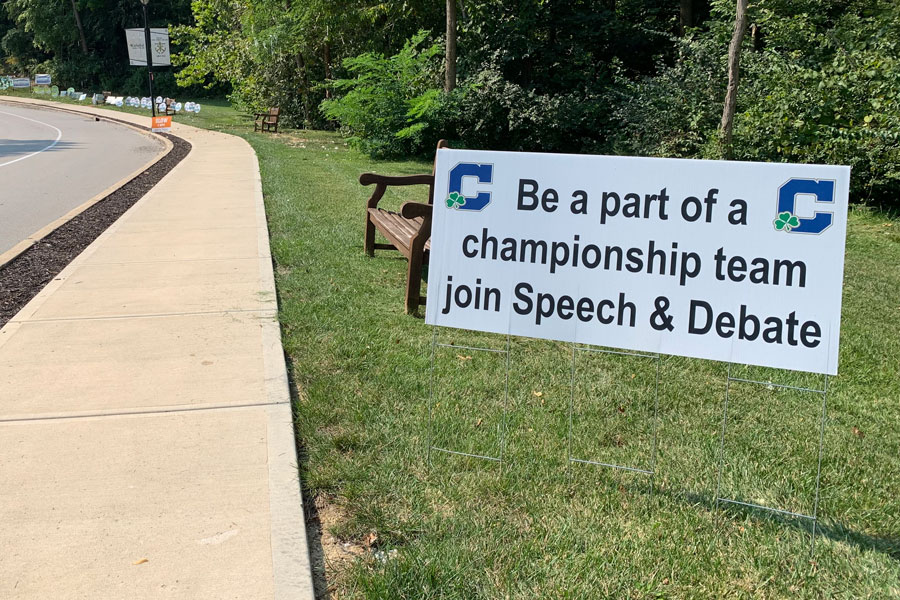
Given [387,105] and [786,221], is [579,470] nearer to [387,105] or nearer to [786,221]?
[786,221]

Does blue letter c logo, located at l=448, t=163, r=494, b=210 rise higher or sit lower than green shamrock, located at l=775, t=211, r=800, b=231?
higher

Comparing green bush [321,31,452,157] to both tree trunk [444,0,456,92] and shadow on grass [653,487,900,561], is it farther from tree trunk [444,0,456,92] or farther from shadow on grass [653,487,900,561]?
shadow on grass [653,487,900,561]

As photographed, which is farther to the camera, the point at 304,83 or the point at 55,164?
the point at 304,83

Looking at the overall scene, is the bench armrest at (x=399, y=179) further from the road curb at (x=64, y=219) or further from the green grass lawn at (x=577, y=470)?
the road curb at (x=64, y=219)

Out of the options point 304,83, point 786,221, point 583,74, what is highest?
point 304,83

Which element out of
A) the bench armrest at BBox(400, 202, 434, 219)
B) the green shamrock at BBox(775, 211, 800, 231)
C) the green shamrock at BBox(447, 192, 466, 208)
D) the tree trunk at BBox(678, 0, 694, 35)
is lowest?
the bench armrest at BBox(400, 202, 434, 219)

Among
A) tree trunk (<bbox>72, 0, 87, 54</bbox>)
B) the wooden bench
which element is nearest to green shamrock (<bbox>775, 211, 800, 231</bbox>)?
the wooden bench

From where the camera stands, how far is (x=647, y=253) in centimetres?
321

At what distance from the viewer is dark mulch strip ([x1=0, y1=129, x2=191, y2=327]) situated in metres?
6.47

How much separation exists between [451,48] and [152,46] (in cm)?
3598

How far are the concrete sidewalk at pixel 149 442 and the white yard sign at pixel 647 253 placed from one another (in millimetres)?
1162


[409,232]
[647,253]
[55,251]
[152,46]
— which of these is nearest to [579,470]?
[647,253]

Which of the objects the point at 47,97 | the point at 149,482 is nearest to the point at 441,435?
the point at 149,482

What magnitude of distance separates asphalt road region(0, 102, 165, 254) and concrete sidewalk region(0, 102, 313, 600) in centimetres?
367
